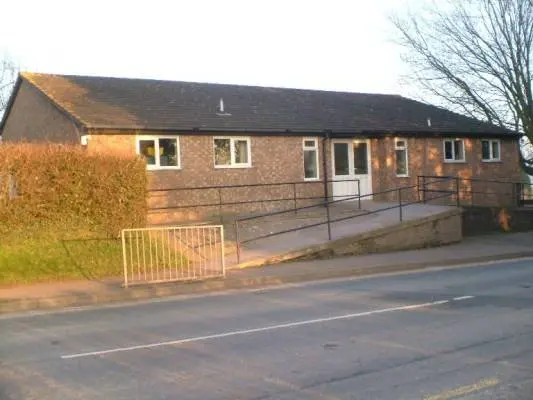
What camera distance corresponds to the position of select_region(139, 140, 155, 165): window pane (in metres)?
21.3

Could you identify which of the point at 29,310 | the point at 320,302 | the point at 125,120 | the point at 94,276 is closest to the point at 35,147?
the point at 94,276

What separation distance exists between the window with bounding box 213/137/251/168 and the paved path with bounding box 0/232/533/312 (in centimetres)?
743

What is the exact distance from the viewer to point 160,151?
853 inches

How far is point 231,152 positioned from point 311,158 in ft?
11.9

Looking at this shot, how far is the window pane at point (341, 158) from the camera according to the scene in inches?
1013

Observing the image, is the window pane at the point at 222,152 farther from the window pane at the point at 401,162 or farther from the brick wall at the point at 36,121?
the window pane at the point at 401,162

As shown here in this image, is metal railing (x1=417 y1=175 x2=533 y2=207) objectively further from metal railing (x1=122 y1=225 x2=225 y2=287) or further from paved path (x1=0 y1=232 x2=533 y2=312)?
metal railing (x1=122 y1=225 x2=225 y2=287)

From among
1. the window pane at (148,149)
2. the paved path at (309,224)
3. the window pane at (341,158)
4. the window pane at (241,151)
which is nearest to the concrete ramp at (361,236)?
the paved path at (309,224)

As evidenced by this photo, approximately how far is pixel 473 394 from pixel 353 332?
2778 millimetres

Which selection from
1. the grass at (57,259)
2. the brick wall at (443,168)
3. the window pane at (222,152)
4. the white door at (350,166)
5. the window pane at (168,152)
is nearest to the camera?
the grass at (57,259)

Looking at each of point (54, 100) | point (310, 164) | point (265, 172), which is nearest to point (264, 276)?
point (265, 172)

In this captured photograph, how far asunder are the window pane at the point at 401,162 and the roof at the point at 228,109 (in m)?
1.01

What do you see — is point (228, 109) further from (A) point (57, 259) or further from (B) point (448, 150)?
(A) point (57, 259)

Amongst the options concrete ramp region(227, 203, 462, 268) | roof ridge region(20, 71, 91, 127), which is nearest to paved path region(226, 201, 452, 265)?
concrete ramp region(227, 203, 462, 268)
